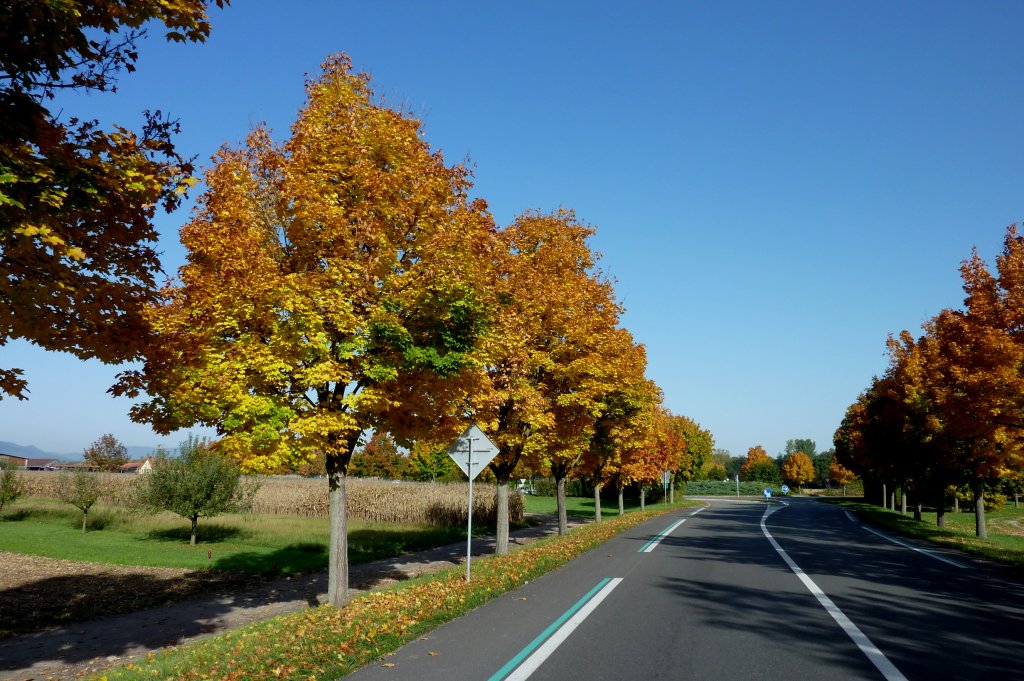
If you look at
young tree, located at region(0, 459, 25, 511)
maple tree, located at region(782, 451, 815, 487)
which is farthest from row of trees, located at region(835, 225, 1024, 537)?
maple tree, located at region(782, 451, 815, 487)

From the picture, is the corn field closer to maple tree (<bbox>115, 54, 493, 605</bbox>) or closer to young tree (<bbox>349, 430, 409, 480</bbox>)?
maple tree (<bbox>115, 54, 493, 605</bbox>)

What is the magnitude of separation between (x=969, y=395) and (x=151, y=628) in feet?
77.3

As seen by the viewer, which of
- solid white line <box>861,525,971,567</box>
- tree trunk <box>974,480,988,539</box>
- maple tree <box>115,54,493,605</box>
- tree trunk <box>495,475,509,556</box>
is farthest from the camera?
tree trunk <box>974,480,988,539</box>

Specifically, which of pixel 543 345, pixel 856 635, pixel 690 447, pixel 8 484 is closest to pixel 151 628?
pixel 856 635

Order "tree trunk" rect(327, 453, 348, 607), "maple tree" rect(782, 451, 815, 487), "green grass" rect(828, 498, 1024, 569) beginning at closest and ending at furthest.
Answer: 1. "tree trunk" rect(327, 453, 348, 607)
2. "green grass" rect(828, 498, 1024, 569)
3. "maple tree" rect(782, 451, 815, 487)

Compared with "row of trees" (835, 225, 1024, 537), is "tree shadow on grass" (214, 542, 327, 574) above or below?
below

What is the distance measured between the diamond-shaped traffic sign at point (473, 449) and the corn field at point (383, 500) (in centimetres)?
1849

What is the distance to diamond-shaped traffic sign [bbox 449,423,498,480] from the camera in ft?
42.4

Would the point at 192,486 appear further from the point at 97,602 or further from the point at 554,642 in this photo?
the point at 554,642

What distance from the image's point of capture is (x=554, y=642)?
25.2ft

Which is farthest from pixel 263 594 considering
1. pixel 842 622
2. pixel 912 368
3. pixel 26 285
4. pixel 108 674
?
pixel 912 368

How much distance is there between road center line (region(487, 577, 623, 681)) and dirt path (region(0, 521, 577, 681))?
5.11m

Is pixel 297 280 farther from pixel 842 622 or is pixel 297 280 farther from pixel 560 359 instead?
pixel 560 359

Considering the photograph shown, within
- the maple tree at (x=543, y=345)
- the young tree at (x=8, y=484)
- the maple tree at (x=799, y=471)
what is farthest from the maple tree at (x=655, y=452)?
the maple tree at (x=799, y=471)
